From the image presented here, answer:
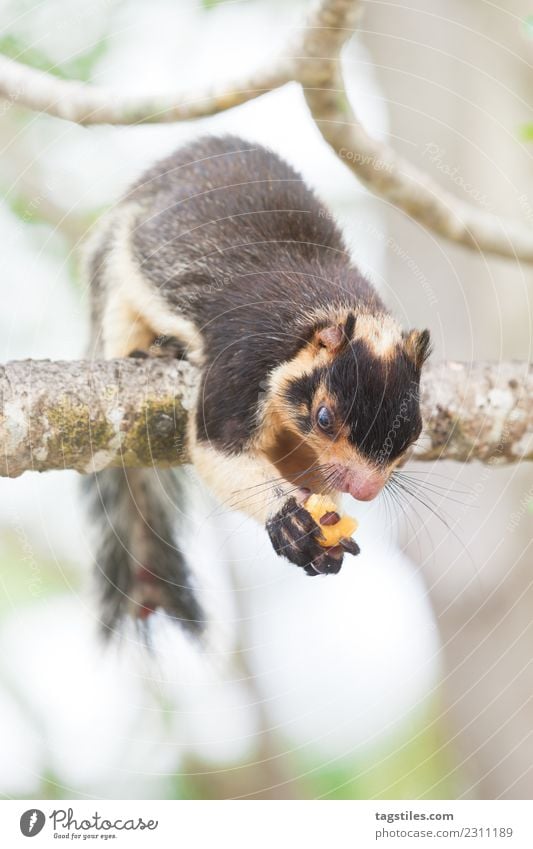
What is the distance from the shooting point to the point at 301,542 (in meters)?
2.10

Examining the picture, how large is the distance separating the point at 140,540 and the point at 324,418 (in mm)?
1220

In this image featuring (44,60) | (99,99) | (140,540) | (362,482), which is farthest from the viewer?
(140,540)

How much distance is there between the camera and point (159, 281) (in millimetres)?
2936

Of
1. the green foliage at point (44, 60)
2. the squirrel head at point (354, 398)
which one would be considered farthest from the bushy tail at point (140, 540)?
the green foliage at point (44, 60)

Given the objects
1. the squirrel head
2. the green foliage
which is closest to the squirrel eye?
the squirrel head

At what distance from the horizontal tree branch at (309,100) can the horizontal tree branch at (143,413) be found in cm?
61

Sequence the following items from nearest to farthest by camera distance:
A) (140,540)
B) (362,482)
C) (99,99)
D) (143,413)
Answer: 1. (362,482)
2. (143,413)
3. (99,99)
4. (140,540)

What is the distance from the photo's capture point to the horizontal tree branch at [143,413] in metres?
2.36

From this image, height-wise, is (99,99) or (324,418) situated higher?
(99,99)

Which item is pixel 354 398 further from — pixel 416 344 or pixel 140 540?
pixel 140 540
